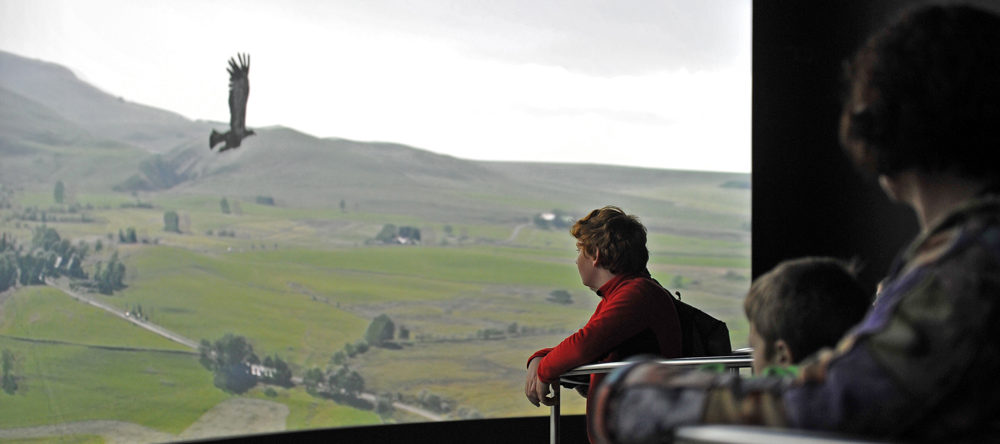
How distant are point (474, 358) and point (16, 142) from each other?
3.11 metres

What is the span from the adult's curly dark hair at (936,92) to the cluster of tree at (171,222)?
575 cm

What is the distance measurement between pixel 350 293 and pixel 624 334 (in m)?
4.03

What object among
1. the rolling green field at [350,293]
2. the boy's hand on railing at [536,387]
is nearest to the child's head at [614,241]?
the boy's hand on railing at [536,387]

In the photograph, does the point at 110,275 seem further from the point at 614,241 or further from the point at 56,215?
the point at 614,241

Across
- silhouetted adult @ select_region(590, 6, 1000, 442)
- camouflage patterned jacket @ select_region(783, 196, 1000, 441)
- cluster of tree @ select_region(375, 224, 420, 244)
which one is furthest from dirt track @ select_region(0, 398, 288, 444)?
camouflage patterned jacket @ select_region(783, 196, 1000, 441)

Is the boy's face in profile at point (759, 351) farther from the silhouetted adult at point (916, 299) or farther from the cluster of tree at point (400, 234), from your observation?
the cluster of tree at point (400, 234)

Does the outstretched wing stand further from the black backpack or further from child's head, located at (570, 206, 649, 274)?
the black backpack

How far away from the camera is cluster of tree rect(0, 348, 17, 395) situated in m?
4.95

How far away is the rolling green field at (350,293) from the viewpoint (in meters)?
6.00

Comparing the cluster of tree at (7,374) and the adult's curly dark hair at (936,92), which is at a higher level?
the adult's curly dark hair at (936,92)

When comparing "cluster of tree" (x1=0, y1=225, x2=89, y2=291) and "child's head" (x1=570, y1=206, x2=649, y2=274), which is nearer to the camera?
"child's head" (x1=570, y1=206, x2=649, y2=274)

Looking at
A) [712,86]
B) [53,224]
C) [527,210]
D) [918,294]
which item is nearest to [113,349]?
[53,224]

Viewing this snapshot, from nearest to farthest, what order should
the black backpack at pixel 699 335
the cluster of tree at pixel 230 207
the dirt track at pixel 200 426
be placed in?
the black backpack at pixel 699 335 → the dirt track at pixel 200 426 → the cluster of tree at pixel 230 207

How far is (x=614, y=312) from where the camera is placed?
2.82m
